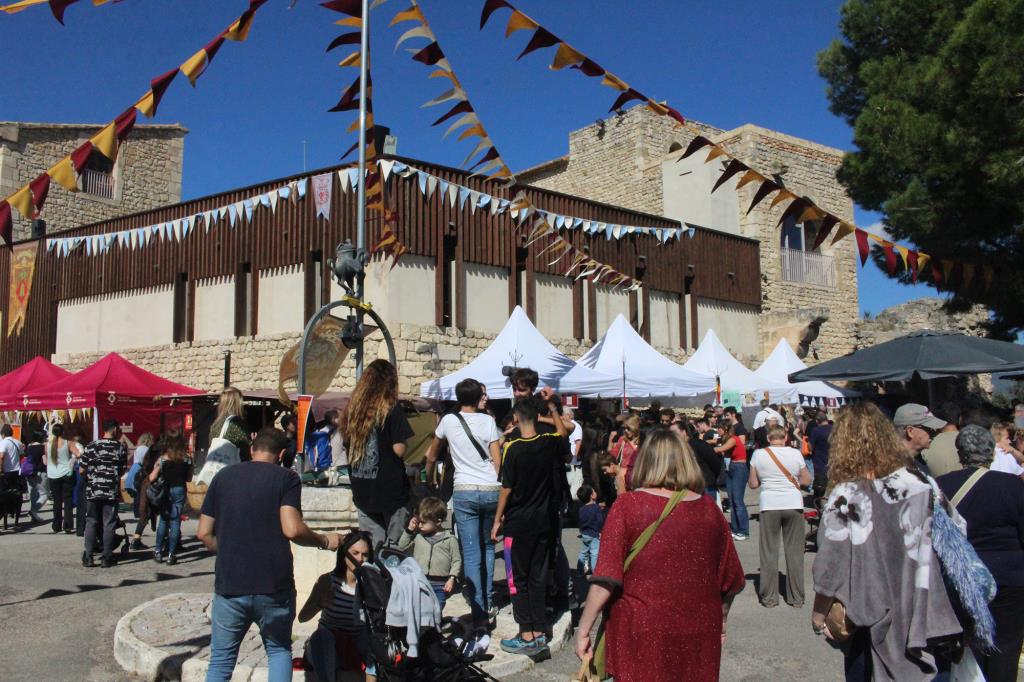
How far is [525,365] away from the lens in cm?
1336

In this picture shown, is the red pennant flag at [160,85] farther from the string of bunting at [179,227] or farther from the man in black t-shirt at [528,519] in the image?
the string of bunting at [179,227]

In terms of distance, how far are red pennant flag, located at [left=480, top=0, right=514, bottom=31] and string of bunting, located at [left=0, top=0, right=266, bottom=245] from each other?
1.78 m

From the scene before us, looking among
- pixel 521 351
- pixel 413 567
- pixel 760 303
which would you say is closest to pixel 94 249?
pixel 521 351

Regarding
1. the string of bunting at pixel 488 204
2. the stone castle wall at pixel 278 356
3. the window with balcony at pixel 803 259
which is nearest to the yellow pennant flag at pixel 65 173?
the string of bunting at pixel 488 204

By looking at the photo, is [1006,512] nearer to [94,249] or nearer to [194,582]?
[194,582]

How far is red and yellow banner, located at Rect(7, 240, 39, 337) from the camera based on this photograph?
21.4 meters

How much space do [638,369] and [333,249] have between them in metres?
6.82

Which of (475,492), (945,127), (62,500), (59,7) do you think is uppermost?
(945,127)

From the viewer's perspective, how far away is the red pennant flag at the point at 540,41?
7.18 meters

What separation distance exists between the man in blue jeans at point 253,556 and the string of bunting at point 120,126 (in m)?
3.75

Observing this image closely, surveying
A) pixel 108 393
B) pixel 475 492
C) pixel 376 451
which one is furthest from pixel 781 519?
pixel 108 393

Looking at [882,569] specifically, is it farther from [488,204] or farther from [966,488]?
[488,204]

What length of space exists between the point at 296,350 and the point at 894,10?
12035 millimetres

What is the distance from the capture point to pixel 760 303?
23.5 meters
